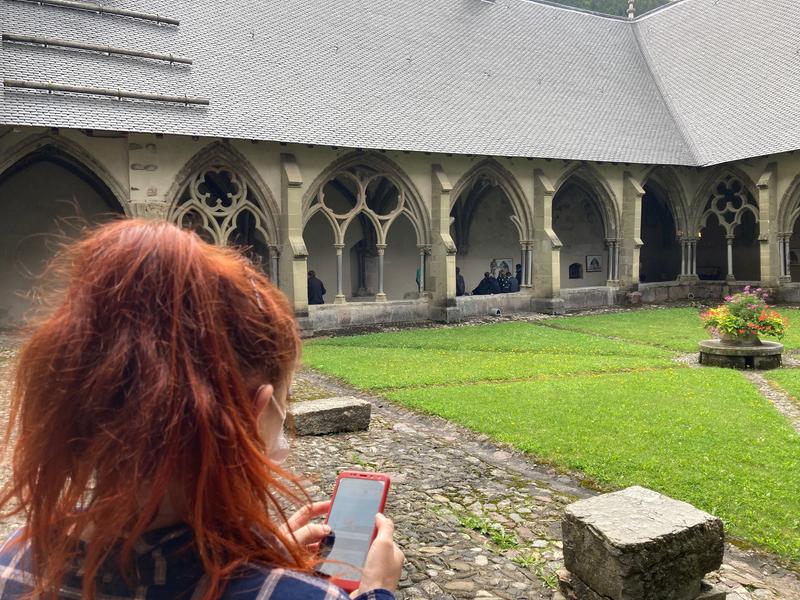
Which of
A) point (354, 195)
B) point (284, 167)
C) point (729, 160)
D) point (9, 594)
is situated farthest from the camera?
point (354, 195)

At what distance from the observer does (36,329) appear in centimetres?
103

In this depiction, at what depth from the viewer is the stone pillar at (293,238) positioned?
1473 centimetres

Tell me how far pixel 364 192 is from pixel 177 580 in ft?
51.5

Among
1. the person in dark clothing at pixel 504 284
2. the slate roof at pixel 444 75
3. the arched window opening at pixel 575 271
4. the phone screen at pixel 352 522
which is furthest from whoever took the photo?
the arched window opening at pixel 575 271

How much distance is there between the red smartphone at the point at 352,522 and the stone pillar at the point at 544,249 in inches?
651

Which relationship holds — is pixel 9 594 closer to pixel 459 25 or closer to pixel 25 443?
pixel 25 443

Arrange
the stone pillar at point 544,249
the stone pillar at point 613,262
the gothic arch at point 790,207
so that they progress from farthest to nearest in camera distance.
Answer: the stone pillar at point 613,262, the gothic arch at point 790,207, the stone pillar at point 544,249

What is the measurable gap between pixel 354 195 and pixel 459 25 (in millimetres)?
5958

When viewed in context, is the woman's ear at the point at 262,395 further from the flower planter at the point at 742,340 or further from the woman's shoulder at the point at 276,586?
the flower planter at the point at 742,340

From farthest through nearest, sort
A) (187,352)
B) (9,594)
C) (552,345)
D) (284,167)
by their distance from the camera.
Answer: (284,167) < (552,345) < (9,594) < (187,352)

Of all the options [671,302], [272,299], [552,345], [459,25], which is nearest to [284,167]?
[552,345]

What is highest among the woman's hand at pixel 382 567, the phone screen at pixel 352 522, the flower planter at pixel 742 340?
the woman's hand at pixel 382 567

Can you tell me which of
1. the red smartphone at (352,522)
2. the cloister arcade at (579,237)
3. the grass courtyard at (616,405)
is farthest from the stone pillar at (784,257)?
the red smartphone at (352,522)

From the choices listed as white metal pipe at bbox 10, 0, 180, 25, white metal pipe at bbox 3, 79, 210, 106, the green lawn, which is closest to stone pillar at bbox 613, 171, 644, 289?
the green lawn
